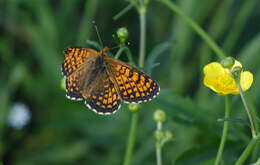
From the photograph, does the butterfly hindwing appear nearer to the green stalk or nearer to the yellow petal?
the yellow petal

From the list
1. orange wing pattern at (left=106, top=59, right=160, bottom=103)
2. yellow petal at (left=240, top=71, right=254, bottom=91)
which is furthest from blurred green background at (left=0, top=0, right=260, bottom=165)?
yellow petal at (left=240, top=71, right=254, bottom=91)

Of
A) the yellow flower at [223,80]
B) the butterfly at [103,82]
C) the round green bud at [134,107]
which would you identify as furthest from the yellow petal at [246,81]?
the round green bud at [134,107]

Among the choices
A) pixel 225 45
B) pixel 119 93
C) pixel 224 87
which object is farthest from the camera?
pixel 225 45

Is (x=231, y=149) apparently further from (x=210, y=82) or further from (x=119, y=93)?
(x=119, y=93)

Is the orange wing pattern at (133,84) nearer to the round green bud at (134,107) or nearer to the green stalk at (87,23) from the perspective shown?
the round green bud at (134,107)

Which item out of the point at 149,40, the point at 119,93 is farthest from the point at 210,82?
the point at 149,40

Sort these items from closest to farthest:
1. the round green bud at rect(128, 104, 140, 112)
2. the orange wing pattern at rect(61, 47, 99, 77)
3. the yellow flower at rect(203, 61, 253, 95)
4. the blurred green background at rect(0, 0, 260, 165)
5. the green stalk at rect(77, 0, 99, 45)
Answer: the yellow flower at rect(203, 61, 253, 95) → the round green bud at rect(128, 104, 140, 112) → the orange wing pattern at rect(61, 47, 99, 77) → the blurred green background at rect(0, 0, 260, 165) → the green stalk at rect(77, 0, 99, 45)
